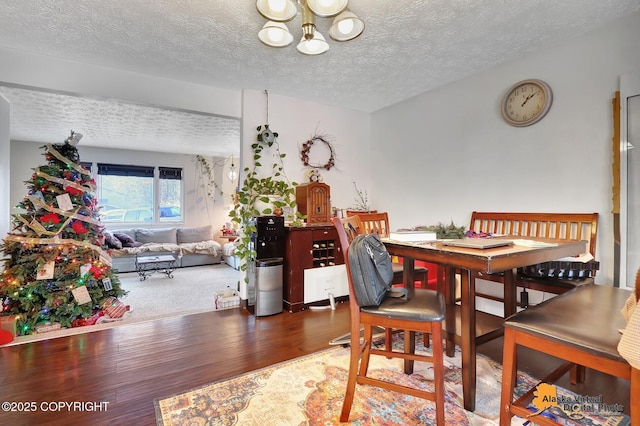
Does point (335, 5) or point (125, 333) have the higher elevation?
point (335, 5)

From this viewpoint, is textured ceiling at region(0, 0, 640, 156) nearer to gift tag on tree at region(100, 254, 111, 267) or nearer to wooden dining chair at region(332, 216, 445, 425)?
wooden dining chair at region(332, 216, 445, 425)

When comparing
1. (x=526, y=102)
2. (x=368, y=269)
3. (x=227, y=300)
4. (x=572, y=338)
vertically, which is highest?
(x=526, y=102)

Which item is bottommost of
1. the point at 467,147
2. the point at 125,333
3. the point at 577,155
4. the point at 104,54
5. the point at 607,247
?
the point at 125,333

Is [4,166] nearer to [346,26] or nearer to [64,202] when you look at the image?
[64,202]

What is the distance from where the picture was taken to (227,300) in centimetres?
346

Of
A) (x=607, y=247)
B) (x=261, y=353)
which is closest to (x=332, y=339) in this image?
(x=261, y=353)

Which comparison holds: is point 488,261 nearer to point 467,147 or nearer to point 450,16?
point 450,16

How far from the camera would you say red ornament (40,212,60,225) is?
9.35 ft

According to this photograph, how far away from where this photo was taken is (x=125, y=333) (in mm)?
2719

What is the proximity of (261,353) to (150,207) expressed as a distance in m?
5.82

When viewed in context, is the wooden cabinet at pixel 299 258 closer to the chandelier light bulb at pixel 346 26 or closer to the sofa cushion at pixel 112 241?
the chandelier light bulb at pixel 346 26

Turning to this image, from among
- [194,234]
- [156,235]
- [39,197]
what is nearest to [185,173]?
[194,234]

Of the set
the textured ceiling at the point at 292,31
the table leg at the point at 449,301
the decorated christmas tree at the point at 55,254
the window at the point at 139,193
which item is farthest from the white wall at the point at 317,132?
the window at the point at 139,193

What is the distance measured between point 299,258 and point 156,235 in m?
4.43
